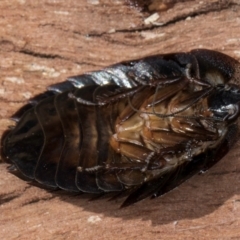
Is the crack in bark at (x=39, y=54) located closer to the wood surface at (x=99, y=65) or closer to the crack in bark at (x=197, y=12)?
the wood surface at (x=99, y=65)

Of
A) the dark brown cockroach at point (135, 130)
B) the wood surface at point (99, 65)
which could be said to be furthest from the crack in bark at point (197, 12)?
the dark brown cockroach at point (135, 130)

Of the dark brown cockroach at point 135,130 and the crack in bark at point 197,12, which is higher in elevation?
the crack in bark at point 197,12

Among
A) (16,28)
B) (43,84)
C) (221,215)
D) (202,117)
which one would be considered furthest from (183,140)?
(16,28)

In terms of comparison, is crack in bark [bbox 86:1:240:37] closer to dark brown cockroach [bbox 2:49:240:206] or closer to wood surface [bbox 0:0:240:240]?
wood surface [bbox 0:0:240:240]

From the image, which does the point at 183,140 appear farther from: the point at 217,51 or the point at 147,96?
the point at 217,51

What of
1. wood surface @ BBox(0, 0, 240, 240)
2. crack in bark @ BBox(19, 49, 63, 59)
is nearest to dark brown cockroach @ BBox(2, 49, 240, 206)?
wood surface @ BBox(0, 0, 240, 240)

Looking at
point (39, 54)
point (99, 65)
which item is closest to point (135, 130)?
point (99, 65)
